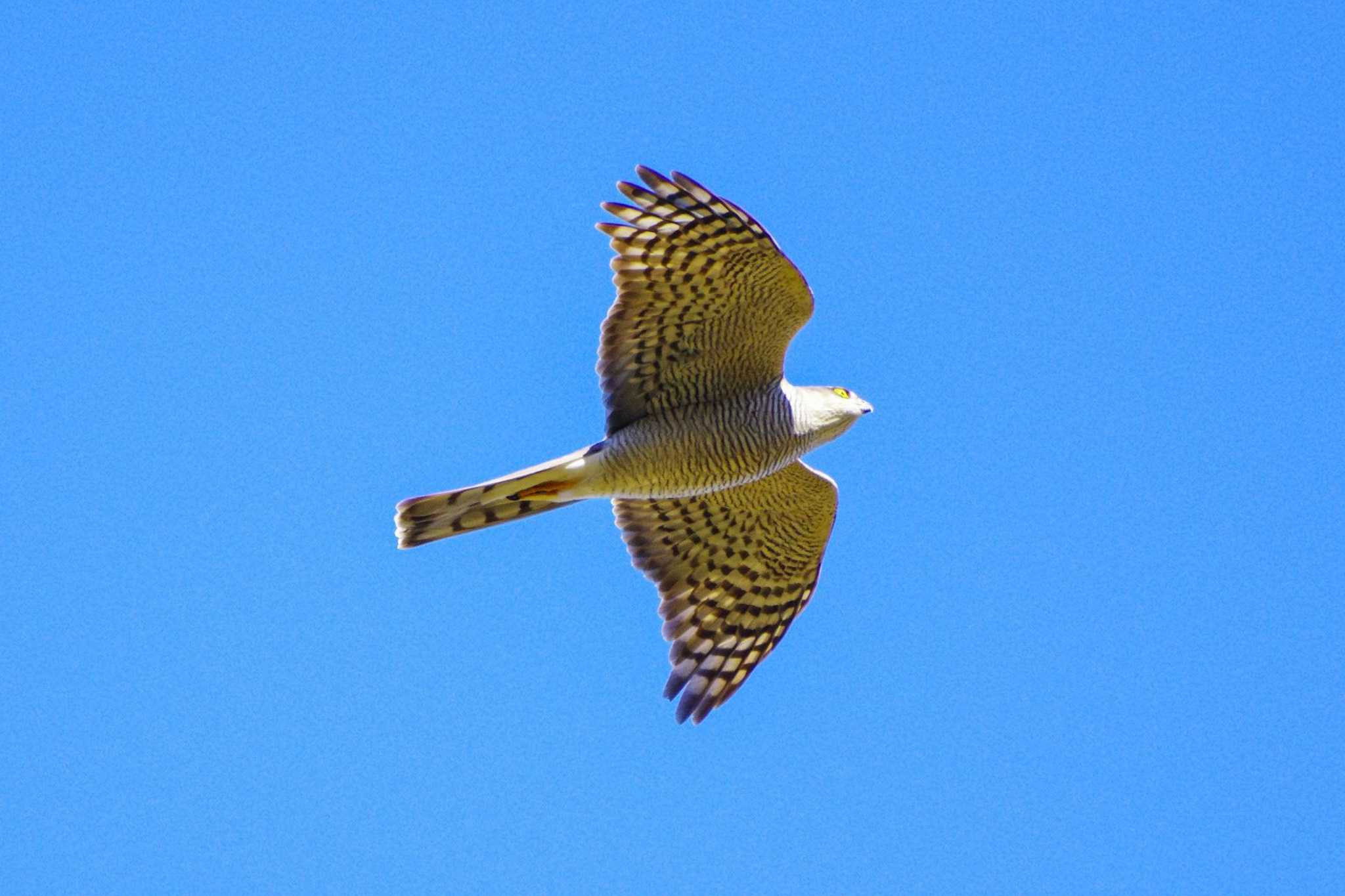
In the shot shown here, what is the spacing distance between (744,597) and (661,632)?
24.5 inches

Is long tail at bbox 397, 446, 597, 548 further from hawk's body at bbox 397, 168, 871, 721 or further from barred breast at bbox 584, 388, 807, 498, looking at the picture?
barred breast at bbox 584, 388, 807, 498

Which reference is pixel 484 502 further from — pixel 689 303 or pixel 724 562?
pixel 724 562

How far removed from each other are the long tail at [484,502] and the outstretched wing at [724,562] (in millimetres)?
1167

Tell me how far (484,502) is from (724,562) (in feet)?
6.80

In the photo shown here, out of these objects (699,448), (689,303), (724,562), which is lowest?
(724,562)

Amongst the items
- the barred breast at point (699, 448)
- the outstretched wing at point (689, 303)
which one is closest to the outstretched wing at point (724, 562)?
the barred breast at point (699, 448)

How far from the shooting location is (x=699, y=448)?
10.1m

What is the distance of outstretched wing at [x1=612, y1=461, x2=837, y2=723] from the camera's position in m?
11.0

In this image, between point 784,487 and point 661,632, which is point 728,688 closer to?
point 661,632

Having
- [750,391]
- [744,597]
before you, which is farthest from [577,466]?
[744,597]

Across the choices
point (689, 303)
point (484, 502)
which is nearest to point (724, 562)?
point (484, 502)

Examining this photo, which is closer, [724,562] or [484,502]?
[484,502]

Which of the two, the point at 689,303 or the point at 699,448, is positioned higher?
the point at 689,303

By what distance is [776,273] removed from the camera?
9.56 meters
